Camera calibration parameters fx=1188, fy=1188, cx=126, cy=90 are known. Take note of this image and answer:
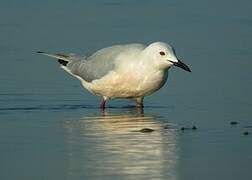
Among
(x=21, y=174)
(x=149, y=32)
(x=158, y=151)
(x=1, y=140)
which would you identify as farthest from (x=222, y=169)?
(x=149, y=32)

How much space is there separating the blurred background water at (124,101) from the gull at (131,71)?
207 millimetres

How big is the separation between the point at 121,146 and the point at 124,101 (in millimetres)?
4152

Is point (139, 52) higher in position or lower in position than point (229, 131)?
higher

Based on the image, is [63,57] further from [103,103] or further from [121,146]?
[121,146]

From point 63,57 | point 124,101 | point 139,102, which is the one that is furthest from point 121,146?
point 63,57

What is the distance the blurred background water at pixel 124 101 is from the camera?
427 inches

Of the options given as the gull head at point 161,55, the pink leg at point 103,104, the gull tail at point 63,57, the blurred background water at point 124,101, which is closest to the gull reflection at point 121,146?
the blurred background water at point 124,101

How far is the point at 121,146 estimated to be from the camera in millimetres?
11672

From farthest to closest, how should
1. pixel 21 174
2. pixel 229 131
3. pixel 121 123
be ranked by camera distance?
pixel 121 123 < pixel 229 131 < pixel 21 174

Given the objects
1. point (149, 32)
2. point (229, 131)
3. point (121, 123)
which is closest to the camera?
point (229, 131)

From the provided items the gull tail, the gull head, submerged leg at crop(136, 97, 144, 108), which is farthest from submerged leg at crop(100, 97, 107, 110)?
the gull tail

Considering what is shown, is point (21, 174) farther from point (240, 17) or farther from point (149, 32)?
point (240, 17)

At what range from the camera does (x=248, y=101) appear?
14.4 m

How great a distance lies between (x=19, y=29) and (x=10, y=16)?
93 cm
